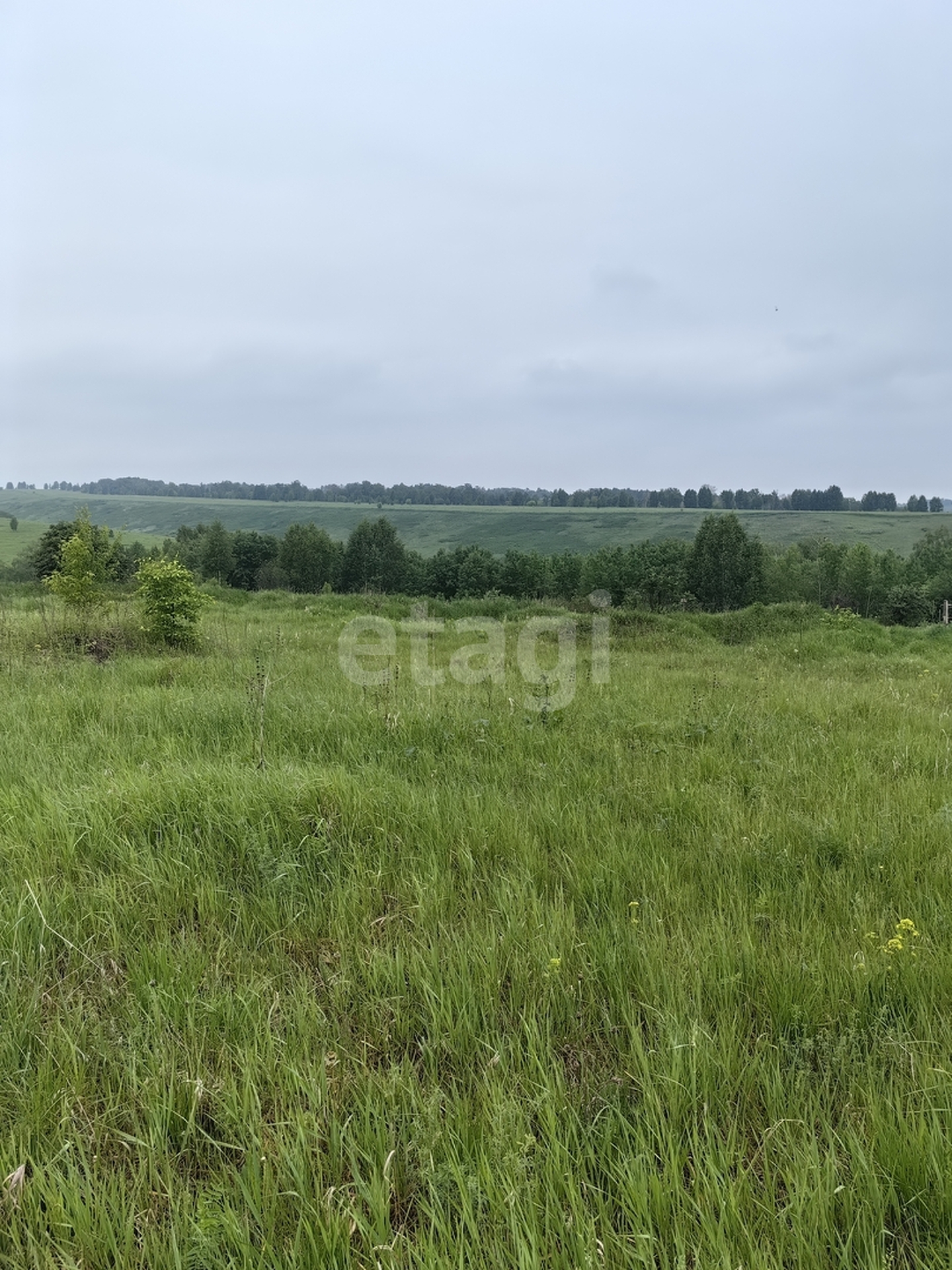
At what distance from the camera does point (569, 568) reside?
3157 inches

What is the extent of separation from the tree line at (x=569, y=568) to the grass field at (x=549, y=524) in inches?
1693

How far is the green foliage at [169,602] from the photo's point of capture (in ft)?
31.8

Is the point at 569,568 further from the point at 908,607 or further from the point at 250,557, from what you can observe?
the point at 250,557

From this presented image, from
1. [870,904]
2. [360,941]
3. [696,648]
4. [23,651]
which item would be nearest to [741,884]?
[870,904]

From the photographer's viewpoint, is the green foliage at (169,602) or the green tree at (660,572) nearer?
the green foliage at (169,602)

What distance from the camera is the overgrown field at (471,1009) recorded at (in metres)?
1.40

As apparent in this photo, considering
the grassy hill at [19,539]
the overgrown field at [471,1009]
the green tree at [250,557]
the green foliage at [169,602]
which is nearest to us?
the overgrown field at [471,1009]

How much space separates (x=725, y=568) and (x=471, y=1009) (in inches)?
2849

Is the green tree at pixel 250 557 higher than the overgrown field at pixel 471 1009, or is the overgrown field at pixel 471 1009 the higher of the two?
→ the green tree at pixel 250 557

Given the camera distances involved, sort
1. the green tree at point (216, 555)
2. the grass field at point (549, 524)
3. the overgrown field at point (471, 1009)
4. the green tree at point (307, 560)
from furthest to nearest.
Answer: the grass field at point (549, 524) < the green tree at point (307, 560) < the green tree at point (216, 555) < the overgrown field at point (471, 1009)

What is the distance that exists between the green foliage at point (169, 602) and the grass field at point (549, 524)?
12245 cm

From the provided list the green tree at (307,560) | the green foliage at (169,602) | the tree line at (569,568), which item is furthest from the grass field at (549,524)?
the green foliage at (169,602)

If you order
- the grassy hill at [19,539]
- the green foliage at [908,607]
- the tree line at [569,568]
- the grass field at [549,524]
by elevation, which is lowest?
the green foliage at [908,607]

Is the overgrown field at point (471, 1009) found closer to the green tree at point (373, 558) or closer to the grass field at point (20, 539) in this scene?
the green tree at point (373, 558)
